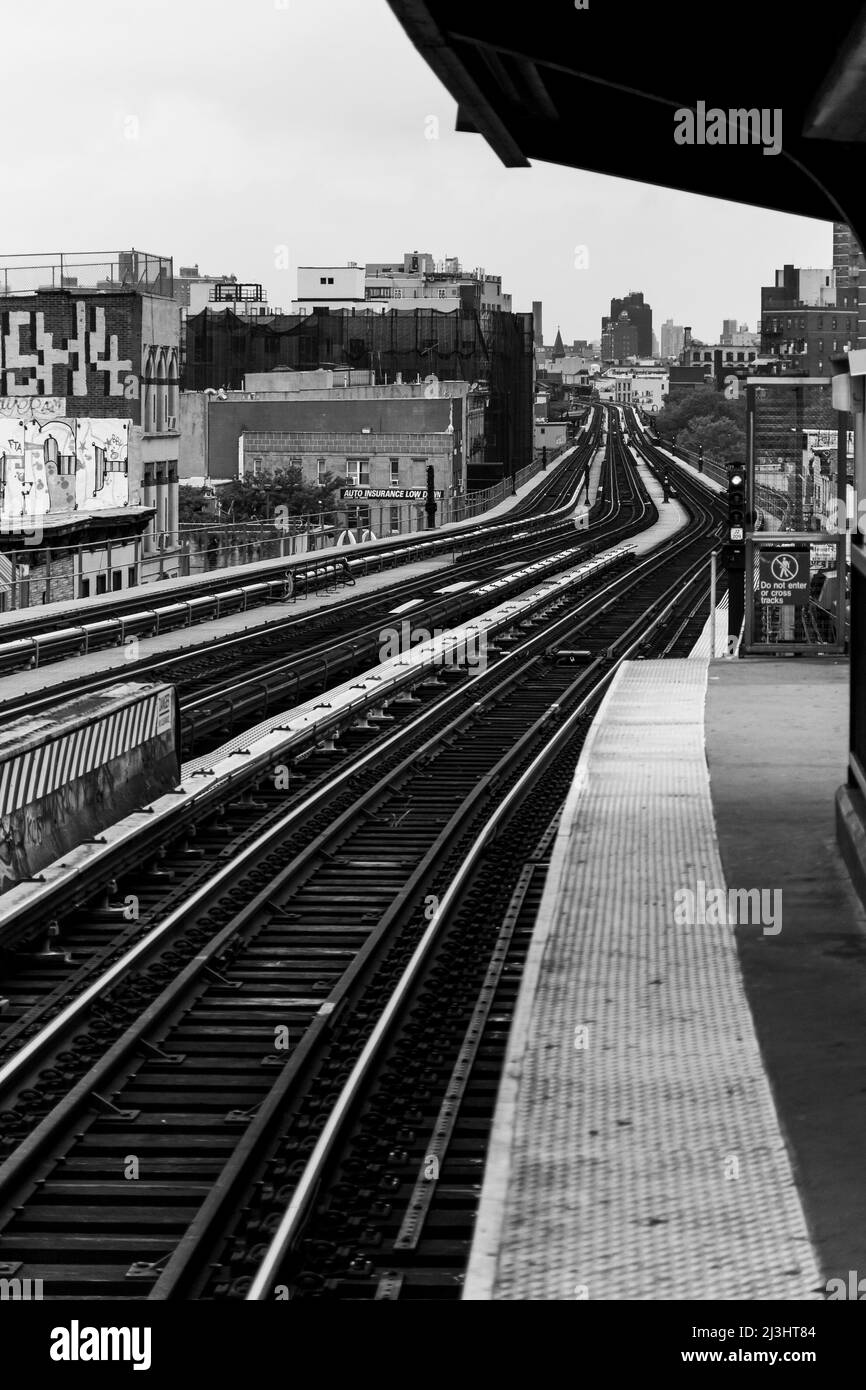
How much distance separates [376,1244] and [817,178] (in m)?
8.71

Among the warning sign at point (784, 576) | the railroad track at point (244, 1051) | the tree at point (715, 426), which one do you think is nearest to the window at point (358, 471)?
the tree at point (715, 426)

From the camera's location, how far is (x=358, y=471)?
277ft

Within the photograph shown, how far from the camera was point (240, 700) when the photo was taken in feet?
71.4

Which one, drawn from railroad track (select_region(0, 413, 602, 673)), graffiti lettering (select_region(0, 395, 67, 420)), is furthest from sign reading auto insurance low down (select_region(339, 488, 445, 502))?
graffiti lettering (select_region(0, 395, 67, 420))

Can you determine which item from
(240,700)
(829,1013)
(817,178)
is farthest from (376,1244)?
(240,700)

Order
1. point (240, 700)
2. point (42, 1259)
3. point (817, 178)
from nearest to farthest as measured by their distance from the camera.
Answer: point (42, 1259)
point (817, 178)
point (240, 700)

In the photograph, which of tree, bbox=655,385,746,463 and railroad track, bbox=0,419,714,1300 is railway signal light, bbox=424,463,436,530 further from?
tree, bbox=655,385,746,463

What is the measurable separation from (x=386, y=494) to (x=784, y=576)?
57762mm

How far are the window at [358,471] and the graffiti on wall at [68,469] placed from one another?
29.3 metres

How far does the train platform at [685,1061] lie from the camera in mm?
6965

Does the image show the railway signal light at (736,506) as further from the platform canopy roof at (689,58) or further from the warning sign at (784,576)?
the platform canopy roof at (689,58)

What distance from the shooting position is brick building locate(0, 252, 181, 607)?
181 feet

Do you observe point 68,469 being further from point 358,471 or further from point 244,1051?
point 244,1051
